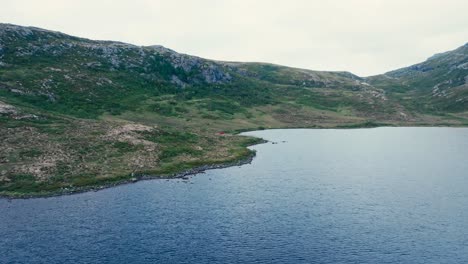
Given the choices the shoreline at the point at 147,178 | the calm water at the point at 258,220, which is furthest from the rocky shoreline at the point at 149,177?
the calm water at the point at 258,220

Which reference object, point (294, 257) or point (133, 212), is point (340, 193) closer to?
point (294, 257)

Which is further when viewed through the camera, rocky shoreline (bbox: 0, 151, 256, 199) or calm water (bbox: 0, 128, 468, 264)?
rocky shoreline (bbox: 0, 151, 256, 199)

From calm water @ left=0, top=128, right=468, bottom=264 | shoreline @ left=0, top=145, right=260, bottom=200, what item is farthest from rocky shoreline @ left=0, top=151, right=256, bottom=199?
calm water @ left=0, top=128, right=468, bottom=264

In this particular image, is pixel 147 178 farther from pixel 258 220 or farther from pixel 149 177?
pixel 258 220

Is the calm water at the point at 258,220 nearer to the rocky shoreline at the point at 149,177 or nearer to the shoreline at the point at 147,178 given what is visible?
the shoreline at the point at 147,178

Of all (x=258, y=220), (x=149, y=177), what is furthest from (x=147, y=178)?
(x=258, y=220)

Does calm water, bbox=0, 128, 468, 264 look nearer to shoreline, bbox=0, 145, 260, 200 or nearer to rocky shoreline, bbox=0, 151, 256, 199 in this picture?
shoreline, bbox=0, 145, 260, 200

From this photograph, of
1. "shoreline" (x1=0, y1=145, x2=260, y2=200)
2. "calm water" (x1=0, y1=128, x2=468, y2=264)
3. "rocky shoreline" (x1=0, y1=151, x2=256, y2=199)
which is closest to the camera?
"calm water" (x1=0, y1=128, x2=468, y2=264)

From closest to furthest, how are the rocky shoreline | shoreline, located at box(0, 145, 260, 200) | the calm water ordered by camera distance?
the calm water < shoreline, located at box(0, 145, 260, 200) < the rocky shoreline
